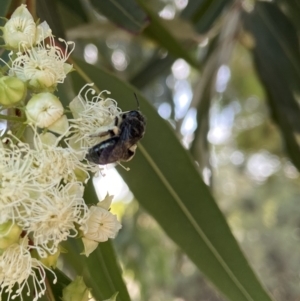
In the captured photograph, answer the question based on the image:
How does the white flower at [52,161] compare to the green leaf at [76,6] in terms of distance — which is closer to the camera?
the white flower at [52,161]

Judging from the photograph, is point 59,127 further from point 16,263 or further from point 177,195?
point 177,195

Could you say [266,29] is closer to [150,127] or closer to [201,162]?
[201,162]

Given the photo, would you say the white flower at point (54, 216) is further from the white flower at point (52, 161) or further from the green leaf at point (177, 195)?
the green leaf at point (177, 195)

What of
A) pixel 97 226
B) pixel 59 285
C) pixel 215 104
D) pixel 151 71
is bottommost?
pixel 215 104

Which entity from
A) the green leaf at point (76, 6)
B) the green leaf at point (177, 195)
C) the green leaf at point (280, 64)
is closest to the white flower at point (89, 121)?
the green leaf at point (177, 195)

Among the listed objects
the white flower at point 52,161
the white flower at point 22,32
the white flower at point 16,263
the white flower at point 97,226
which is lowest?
the white flower at point 16,263

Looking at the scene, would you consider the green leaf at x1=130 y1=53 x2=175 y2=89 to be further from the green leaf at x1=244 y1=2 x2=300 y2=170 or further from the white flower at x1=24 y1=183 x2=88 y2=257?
the white flower at x1=24 y1=183 x2=88 y2=257

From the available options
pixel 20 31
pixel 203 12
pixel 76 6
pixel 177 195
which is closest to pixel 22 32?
pixel 20 31
